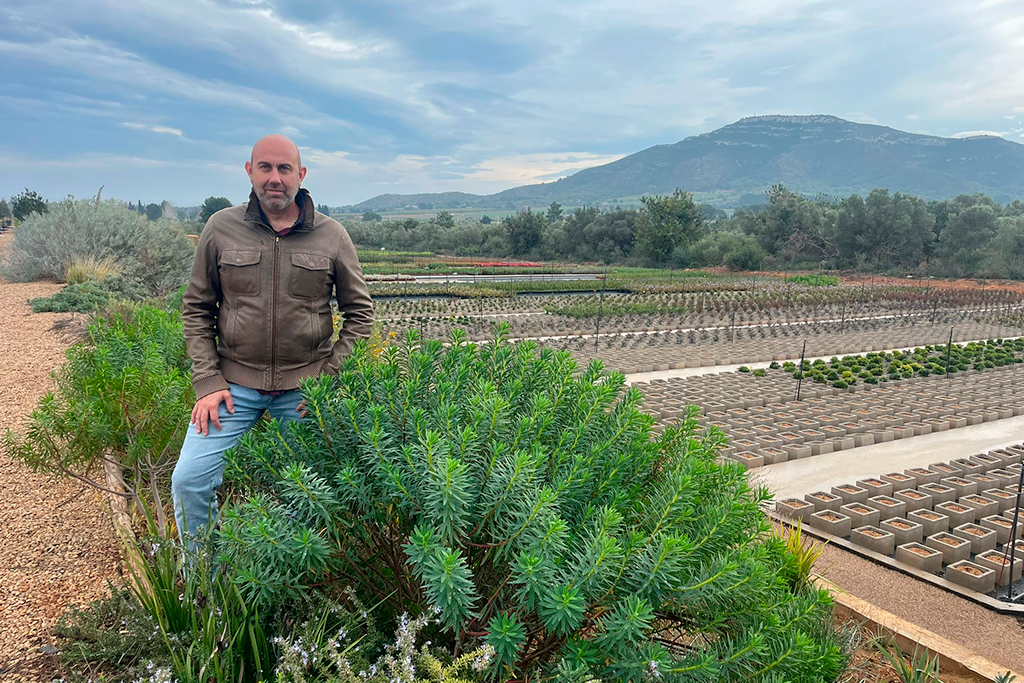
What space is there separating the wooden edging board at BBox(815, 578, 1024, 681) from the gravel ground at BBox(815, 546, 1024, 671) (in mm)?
293

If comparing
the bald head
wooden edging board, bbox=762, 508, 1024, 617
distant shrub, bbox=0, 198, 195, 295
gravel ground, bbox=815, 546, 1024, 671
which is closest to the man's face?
the bald head

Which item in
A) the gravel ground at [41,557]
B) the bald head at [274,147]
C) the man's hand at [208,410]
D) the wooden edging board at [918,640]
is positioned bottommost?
the wooden edging board at [918,640]

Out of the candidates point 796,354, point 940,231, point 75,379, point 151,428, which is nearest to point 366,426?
point 151,428

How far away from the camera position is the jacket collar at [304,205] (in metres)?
2.39

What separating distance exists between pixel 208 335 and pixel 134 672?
1179 mm

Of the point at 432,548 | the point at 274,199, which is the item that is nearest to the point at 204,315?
the point at 274,199

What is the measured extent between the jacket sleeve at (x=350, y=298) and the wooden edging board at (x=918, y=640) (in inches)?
91.0

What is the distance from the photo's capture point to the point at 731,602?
164cm

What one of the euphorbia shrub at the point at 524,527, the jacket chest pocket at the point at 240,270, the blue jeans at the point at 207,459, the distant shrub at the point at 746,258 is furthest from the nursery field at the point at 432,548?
the distant shrub at the point at 746,258

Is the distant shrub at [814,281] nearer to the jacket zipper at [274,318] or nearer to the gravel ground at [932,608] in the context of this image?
the gravel ground at [932,608]

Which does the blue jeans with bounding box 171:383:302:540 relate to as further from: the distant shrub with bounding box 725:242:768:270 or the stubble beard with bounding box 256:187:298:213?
the distant shrub with bounding box 725:242:768:270

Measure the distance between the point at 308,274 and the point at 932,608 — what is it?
4234mm

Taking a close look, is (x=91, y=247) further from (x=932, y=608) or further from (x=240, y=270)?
(x=932, y=608)

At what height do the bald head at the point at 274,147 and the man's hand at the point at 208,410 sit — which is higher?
the bald head at the point at 274,147
